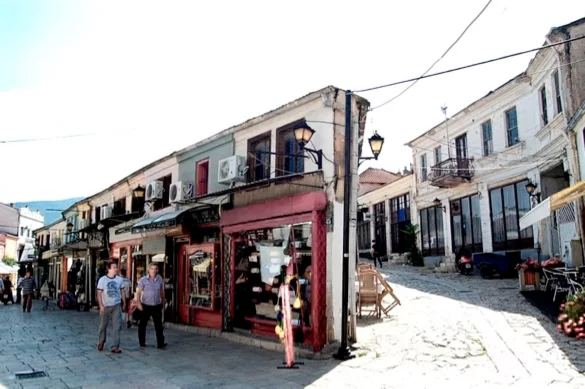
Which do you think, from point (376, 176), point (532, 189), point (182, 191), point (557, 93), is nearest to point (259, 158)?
point (182, 191)

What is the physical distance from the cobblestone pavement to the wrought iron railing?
30.3ft

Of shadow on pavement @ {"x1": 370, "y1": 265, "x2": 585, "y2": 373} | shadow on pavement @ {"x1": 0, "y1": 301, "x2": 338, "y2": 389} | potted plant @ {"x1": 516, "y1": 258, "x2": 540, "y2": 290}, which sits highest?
potted plant @ {"x1": 516, "y1": 258, "x2": 540, "y2": 290}

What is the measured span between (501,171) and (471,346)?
525 inches

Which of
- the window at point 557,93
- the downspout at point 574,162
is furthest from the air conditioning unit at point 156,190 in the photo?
the window at point 557,93

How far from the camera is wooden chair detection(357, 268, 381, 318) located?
1088 centimetres

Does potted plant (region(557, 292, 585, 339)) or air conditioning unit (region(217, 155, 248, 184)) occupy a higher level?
air conditioning unit (region(217, 155, 248, 184))

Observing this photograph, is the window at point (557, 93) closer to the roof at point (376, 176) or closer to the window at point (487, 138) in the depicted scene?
the window at point (487, 138)

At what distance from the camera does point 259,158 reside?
11.2 m

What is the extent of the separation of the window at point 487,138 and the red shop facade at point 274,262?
13478mm

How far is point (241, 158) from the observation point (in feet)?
36.7

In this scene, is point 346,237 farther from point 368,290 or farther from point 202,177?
point 202,177

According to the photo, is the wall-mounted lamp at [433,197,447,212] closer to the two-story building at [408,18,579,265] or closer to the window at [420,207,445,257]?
the two-story building at [408,18,579,265]

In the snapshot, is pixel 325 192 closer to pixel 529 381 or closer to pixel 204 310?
pixel 529 381

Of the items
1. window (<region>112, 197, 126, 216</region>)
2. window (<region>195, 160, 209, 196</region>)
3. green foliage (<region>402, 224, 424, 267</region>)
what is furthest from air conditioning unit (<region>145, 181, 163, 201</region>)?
green foliage (<region>402, 224, 424, 267</region>)
